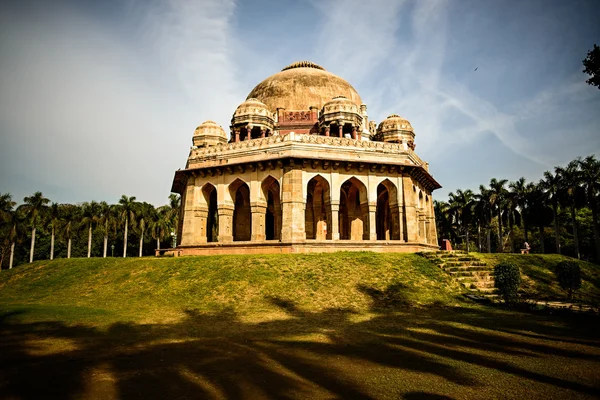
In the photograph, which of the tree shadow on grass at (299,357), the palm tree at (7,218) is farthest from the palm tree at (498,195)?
the palm tree at (7,218)

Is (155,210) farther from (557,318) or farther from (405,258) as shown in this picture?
(557,318)

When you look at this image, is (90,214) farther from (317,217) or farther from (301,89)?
(317,217)

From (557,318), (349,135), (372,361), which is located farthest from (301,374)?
(349,135)

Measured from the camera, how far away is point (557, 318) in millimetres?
11023

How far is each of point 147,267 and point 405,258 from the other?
12.5 m

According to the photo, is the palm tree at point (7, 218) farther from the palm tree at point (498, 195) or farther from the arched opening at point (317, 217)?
the palm tree at point (498, 195)

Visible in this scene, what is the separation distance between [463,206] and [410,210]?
94.2 feet

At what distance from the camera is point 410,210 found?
24.5m

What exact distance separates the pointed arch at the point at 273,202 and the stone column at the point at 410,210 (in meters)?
7.98

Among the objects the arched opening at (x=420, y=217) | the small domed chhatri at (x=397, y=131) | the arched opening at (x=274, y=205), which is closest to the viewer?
the arched opening at (x=274, y=205)

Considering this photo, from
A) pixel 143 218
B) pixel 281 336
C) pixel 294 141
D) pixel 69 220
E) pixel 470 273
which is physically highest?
pixel 294 141

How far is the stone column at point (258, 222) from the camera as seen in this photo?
23125 mm

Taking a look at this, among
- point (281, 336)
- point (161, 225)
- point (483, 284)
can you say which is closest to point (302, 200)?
point (483, 284)

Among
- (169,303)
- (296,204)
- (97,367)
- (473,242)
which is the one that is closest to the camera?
(97,367)
